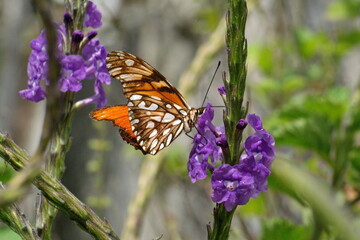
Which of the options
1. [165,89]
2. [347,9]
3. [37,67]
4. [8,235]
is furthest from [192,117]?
[347,9]

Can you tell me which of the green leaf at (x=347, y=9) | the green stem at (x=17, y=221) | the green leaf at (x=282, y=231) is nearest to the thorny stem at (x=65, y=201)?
the green stem at (x=17, y=221)

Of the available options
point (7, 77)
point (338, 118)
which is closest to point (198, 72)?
point (338, 118)

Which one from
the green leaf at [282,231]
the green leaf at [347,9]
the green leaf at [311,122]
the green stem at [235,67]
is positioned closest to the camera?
the green stem at [235,67]

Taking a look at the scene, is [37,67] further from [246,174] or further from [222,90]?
[246,174]

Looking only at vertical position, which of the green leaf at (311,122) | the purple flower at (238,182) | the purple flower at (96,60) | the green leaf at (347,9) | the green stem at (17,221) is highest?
the green leaf at (347,9)

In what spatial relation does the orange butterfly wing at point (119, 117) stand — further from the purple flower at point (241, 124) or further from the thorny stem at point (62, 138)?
the purple flower at point (241, 124)

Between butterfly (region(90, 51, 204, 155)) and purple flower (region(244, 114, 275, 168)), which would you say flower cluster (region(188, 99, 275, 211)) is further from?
butterfly (region(90, 51, 204, 155))

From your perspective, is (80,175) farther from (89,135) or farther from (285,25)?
(285,25)
